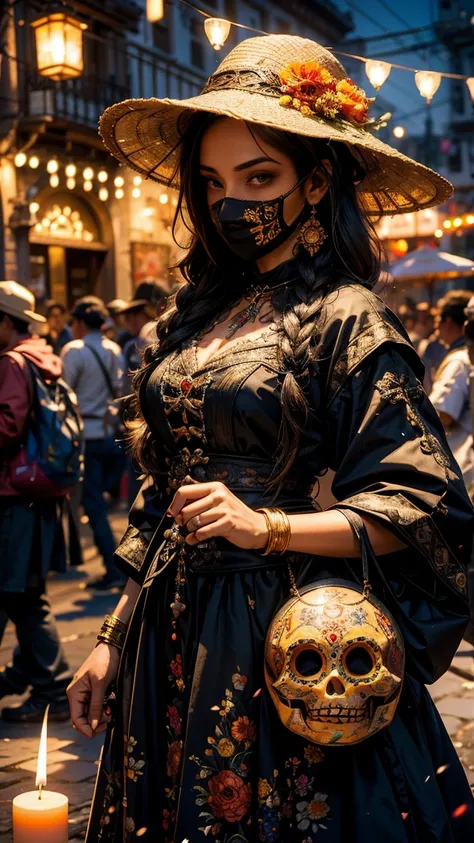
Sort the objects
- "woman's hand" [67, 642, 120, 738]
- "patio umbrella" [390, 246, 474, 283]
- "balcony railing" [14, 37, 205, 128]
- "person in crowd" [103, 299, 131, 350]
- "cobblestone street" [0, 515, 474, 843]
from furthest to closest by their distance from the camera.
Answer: "balcony railing" [14, 37, 205, 128]
"patio umbrella" [390, 246, 474, 283]
"person in crowd" [103, 299, 131, 350]
"cobblestone street" [0, 515, 474, 843]
"woman's hand" [67, 642, 120, 738]

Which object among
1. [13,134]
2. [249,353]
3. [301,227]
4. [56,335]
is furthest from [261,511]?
[13,134]

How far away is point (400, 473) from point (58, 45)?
12497mm

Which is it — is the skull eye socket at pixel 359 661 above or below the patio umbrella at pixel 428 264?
below

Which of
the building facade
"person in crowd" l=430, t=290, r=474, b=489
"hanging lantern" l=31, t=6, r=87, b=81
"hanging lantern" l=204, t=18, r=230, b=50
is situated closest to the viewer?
"hanging lantern" l=204, t=18, r=230, b=50

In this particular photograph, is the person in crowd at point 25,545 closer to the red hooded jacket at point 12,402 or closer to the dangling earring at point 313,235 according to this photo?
the red hooded jacket at point 12,402

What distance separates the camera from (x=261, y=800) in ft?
6.90

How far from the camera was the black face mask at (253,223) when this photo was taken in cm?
233

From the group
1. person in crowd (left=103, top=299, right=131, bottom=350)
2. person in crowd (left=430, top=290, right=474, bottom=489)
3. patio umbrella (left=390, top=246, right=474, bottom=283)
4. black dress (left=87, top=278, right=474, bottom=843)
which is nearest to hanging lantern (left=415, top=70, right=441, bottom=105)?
person in crowd (left=430, top=290, right=474, bottom=489)

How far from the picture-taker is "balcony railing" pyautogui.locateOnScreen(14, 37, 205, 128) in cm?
1798

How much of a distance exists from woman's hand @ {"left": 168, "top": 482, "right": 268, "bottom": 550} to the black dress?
5.4 inches

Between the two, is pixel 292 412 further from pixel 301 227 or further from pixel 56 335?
pixel 56 335

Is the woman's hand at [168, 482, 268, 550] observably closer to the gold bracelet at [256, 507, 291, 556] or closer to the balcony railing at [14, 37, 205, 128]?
the gold bracelet at [256, 507, 291, 556]

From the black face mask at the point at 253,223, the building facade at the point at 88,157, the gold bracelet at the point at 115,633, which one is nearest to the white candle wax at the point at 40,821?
the gold bracelet at the point at 115,633

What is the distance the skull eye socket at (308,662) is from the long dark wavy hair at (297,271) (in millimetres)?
365
